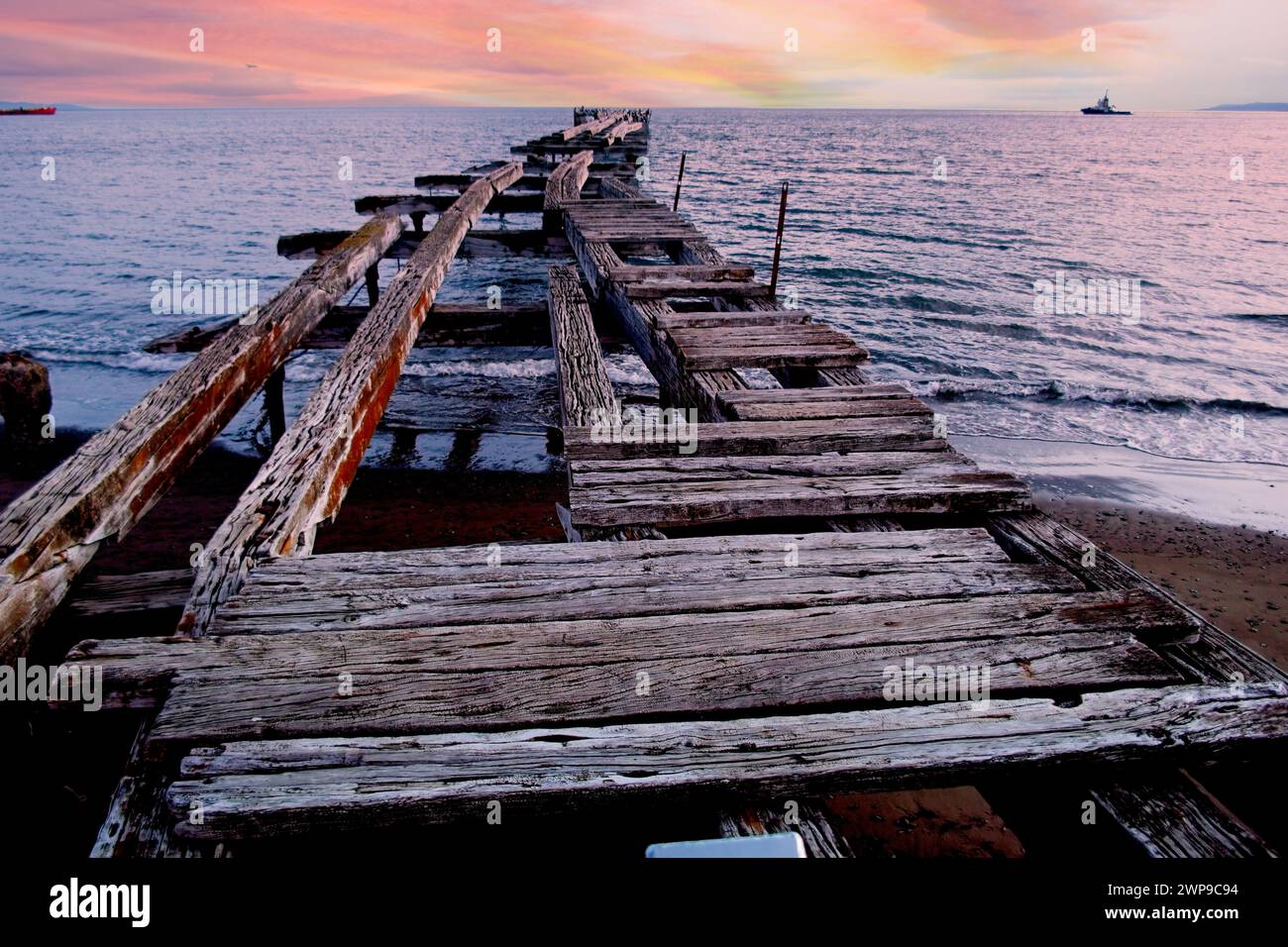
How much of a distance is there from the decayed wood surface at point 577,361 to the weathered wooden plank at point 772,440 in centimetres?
46

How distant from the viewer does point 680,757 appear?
2035 mm

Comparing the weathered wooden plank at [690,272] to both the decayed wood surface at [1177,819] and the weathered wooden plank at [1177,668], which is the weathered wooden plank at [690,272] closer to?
the weathered wooden plank at [1177,668]

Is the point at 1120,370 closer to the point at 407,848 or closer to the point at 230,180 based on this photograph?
the point at 407,848

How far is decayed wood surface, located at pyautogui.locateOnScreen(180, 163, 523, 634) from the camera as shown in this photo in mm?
2879

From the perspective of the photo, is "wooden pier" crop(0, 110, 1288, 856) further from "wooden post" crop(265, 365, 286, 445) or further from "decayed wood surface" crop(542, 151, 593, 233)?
"decayed wood surface" crop(542, 151, 593, 233)

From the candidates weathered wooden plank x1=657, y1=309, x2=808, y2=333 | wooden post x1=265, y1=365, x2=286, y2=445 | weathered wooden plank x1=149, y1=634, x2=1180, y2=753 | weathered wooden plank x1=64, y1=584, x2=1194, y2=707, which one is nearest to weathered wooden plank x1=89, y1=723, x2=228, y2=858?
weathered wooden plank x1=149, y1=634, x2=1180, y2=753

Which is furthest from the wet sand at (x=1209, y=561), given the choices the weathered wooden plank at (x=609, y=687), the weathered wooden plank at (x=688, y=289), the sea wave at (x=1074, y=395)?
the weathered wooden plank at (x=609, y=687)

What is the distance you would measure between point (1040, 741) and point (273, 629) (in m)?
2.47

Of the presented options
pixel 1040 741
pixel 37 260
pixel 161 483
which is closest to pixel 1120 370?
pixel 1040 741

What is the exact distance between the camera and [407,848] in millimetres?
2186

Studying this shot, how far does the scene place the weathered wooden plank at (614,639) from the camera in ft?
7.62

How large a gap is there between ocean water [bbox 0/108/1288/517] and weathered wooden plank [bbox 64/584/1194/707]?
7.46 m

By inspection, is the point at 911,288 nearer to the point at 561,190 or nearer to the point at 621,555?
the point at 561,190

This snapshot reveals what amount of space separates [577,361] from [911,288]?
57.4 feet
